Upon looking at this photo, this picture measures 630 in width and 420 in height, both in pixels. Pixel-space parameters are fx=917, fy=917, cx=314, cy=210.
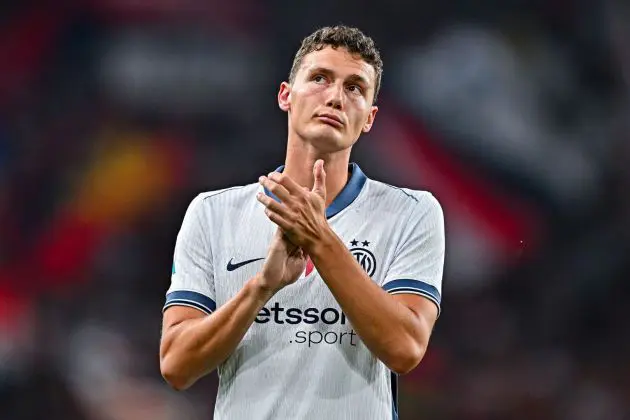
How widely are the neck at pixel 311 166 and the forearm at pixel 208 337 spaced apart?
0.52m

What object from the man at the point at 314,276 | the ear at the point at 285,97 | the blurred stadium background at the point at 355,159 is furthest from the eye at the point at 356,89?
the blurred stadium background at the point at 355,159

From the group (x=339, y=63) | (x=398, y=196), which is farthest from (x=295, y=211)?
(x=339, y=63)

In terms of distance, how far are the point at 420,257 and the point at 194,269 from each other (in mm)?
692

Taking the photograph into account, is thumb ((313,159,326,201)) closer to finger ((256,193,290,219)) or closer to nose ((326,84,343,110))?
finger ((256,193,290,219))

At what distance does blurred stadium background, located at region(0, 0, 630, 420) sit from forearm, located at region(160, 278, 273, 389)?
265cm

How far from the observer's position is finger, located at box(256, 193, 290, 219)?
2486 millimetres

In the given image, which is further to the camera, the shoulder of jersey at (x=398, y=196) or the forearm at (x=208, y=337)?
the shoulder of jersey at (x=398, y=196)

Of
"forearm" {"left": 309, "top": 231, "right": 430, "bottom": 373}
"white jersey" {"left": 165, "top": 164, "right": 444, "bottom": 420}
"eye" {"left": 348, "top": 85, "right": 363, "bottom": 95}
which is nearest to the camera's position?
"forearm" {"left": 309, "top": 231, "right": 430, "bottom": 373}

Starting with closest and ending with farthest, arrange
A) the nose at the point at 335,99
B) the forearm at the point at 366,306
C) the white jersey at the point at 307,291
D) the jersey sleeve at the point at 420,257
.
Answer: the forearm at the point at 366,306 < the white jersey at the point at 307,291 < the jersey sleeve at the point at 420,257 < the nose at the point at 335,99

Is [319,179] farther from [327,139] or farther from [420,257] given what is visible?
[420,257]

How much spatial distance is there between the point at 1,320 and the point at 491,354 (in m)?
2.85

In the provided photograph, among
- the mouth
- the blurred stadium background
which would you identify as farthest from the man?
the blurred stadium background

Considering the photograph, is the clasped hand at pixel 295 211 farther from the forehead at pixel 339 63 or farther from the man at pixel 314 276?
the forehead at pixel 339 63

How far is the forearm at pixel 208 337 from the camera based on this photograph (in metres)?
2.49
